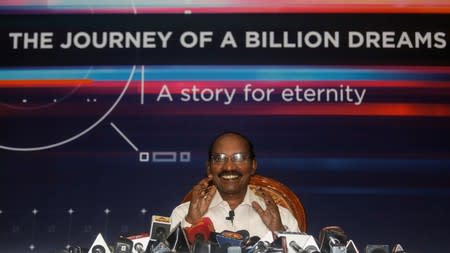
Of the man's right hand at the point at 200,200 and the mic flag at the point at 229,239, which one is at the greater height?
the man's right hand at the point at 200,200

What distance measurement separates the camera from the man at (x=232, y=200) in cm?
387

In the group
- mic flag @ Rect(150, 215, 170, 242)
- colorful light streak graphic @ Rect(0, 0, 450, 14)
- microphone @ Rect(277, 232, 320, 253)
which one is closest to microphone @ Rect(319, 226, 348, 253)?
microphone @ Rect(277, 232, 320, 253)

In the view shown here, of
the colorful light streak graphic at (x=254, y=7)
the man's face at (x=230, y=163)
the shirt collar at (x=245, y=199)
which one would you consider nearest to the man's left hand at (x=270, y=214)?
the man's face at (x=230, y=163)

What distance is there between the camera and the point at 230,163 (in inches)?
153

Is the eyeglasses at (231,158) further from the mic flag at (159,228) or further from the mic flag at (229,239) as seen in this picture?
the mic flag at (229,239)

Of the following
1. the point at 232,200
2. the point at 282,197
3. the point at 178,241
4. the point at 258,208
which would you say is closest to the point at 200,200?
the point at 232,200

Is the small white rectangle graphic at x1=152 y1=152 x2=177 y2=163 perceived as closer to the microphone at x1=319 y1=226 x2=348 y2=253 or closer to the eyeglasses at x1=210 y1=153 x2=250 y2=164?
the eyeglasses at x1=210 y1=153 x2=250 y2=164

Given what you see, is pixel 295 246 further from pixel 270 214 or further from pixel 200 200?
pixel 200 200

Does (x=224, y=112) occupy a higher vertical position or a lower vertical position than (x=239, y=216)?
higher

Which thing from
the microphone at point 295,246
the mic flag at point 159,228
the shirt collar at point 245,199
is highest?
the shirt collar at point 245,199

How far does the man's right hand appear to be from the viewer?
3.91 m

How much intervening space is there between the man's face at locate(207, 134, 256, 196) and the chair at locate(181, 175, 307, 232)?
251mm

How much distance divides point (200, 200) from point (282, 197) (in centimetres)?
51

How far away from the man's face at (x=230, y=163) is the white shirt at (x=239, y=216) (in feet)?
0.50
